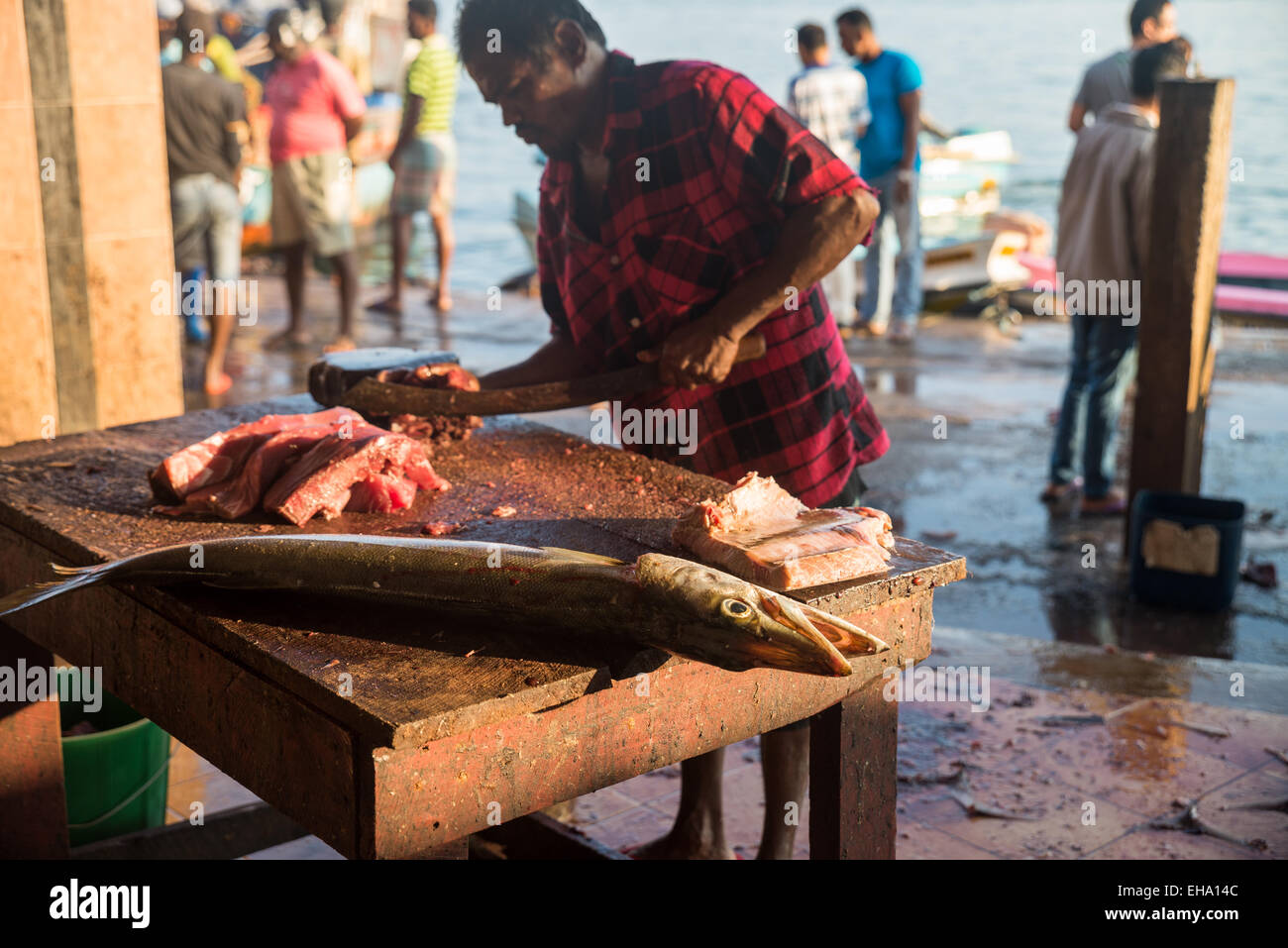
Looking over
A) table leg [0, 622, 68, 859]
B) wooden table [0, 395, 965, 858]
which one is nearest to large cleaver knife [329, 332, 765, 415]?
wooden table [0, 395, 965, 858]

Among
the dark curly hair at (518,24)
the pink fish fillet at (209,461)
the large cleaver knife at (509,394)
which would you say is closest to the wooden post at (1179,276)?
the large cleaver knife at (509,394)

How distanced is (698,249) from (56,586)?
182 centimetres

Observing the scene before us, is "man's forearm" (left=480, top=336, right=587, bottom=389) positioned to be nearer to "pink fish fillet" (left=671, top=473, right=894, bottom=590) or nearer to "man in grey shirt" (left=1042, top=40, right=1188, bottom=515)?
"pink fish fillet" (left=671, top=473, right=894, bottom=590)

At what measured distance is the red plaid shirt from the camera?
341 cm

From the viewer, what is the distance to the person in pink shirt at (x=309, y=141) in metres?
9.87

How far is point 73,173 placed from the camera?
4.96 m

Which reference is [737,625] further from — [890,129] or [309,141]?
[890,129]

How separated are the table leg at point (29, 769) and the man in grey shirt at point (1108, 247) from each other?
5087 millimetres

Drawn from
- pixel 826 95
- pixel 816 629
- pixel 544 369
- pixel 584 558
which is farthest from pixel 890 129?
pixel 816 629

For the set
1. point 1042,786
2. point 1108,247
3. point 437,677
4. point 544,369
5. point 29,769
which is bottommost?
point 1042,786

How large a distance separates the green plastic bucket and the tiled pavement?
0.33m

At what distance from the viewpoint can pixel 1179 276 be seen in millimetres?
6160
